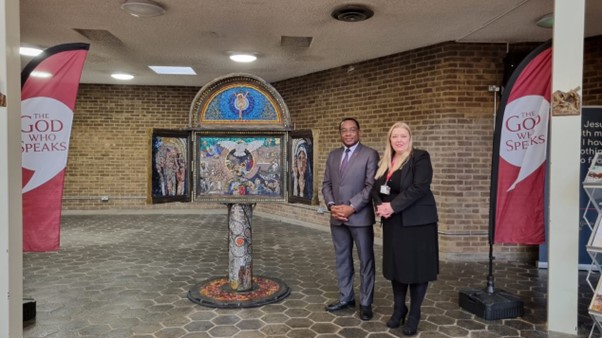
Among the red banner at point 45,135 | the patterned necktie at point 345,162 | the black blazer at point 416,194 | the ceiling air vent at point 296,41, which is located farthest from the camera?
the ceiling air vent at point 296,41

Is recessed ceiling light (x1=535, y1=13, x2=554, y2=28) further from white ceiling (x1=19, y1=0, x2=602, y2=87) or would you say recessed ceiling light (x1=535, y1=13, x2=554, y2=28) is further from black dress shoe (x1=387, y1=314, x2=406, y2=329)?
black dress shoe (x1=387, y1=314, x2=406, y2=329)

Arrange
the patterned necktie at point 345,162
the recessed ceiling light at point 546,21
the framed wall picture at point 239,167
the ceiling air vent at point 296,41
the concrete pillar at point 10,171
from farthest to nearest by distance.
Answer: the ceiling air vent at point 296,41
the recessed ceiling light at point 546,21
the framed wall picture at point 239,167
the patterned necktie at point 345,162
the concrete pillar at point 10,171

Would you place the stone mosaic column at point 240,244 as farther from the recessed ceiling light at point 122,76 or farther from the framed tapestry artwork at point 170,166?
the recessed ceiling light at point 122,76

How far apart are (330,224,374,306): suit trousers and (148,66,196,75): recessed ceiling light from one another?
572 centimetres

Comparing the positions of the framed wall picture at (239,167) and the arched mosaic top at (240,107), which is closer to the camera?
the arched mosaic top at (240,107)

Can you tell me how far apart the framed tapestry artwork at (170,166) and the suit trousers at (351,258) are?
1.59 metres

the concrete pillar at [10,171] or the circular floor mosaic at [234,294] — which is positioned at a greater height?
the concrete pillar at [10,171]

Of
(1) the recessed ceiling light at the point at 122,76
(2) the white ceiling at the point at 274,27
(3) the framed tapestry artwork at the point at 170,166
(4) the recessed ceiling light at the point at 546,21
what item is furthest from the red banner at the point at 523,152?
(1) the recessed ceiling light at the point at 122,76

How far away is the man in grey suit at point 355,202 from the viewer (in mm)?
3904

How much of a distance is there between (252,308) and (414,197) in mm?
1963

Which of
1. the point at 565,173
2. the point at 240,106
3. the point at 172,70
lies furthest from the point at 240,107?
the point at 172,70

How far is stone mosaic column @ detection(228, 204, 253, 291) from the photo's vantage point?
4496 millimetres

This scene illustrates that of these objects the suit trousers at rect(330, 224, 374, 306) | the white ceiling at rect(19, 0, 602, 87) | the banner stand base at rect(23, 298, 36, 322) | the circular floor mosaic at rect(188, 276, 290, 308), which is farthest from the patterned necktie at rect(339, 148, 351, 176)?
the banner stand base at rect(23, 298, 36, 322)

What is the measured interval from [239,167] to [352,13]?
2.07 meters
